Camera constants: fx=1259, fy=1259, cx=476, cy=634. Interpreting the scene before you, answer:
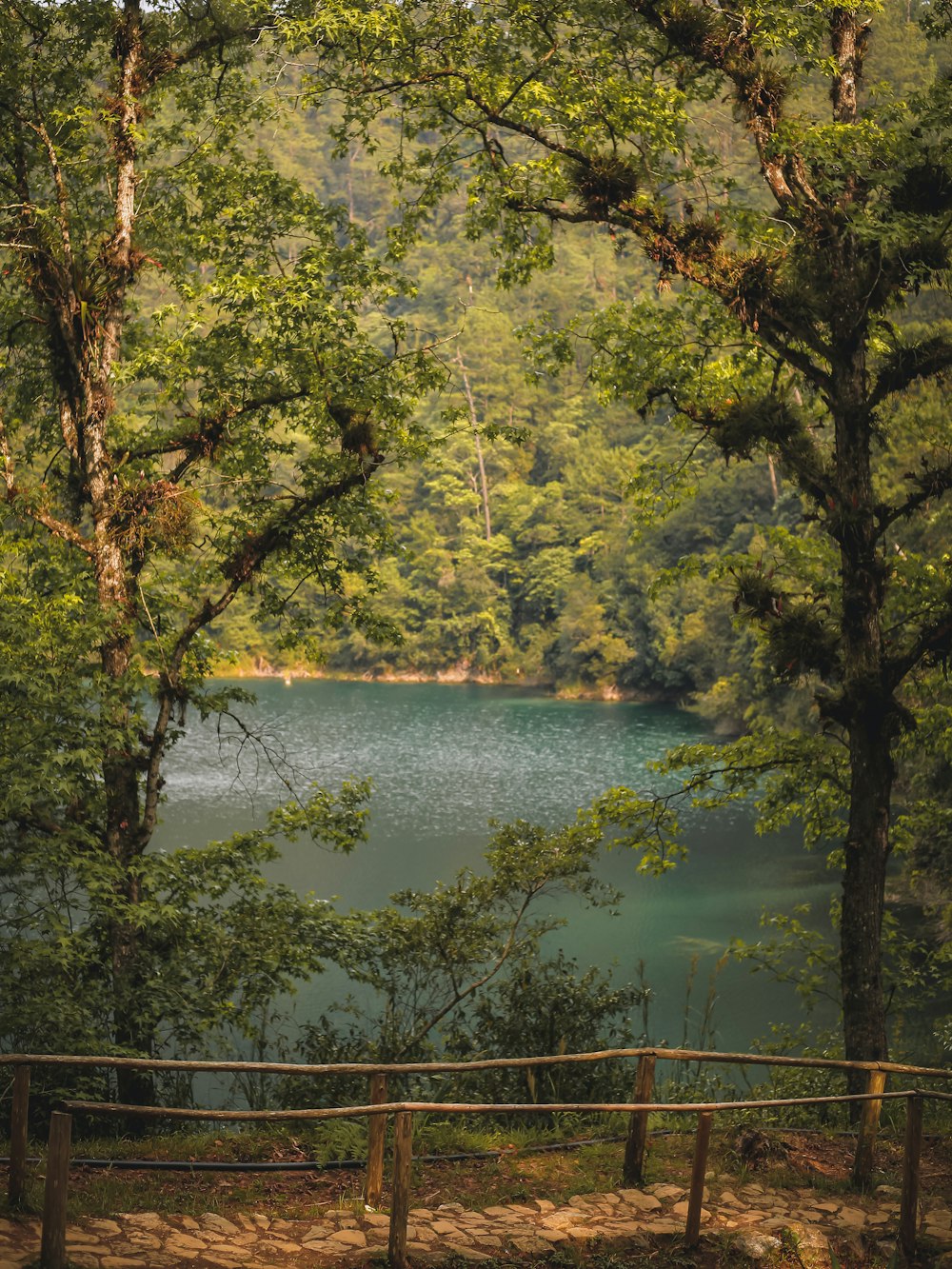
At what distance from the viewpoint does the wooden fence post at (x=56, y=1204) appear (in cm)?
431

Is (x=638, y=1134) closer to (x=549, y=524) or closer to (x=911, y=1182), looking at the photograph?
(x=911, y=1182)

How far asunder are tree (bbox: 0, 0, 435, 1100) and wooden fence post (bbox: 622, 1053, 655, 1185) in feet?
12.5

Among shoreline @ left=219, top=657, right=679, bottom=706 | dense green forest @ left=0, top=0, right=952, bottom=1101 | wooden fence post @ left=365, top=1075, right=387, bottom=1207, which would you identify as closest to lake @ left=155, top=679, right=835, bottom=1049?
dense green forest @ left=0, top=0, right=952, bottom=1101

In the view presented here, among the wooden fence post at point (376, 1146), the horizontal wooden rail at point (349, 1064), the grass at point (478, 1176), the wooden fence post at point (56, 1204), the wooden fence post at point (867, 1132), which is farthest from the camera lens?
the wooden fence post at point (867, 1132)

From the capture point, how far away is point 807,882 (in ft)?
74.7

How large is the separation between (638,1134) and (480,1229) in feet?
3.17

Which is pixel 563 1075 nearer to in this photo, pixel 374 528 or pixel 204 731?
pixel 374 528

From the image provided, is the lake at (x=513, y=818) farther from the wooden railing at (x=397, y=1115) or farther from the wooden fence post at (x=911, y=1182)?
the wooden fence post at (x=911, y=1182)

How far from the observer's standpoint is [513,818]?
26094 mm

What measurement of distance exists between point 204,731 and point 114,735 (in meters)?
29.8

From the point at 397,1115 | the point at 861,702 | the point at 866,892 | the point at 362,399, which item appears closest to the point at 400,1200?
the point at 397,1115

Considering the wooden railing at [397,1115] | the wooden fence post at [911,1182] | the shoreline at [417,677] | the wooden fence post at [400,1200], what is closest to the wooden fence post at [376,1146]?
the wooden railing at [397,1115]

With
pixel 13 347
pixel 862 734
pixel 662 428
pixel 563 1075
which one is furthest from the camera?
pixel 662 428

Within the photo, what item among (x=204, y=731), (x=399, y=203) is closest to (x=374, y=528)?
(x=399, y=203)
